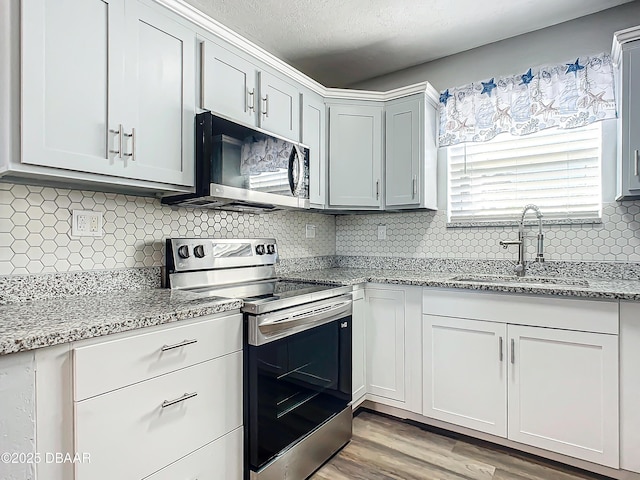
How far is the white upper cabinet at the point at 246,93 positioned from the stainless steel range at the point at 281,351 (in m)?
0.70

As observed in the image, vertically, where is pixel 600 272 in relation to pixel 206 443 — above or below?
above

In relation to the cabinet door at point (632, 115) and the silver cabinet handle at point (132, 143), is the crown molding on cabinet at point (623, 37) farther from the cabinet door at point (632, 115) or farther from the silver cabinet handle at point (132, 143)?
the silver cabinet handle at point (132, 143)

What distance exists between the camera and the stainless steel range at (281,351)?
1544 mm

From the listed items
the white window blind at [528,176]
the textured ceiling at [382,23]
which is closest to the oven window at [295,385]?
the white window blind at [528,176]

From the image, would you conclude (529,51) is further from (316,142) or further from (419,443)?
(419,443)

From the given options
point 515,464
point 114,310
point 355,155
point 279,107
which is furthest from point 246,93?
point 515,464

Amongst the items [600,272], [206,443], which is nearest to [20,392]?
[206,443]

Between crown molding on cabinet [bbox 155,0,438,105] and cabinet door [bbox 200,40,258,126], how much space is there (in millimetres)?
68

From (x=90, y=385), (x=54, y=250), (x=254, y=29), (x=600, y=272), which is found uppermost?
(x=254, y=29)

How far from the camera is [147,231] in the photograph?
1875 millimetres

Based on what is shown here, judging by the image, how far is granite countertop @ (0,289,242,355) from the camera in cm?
98

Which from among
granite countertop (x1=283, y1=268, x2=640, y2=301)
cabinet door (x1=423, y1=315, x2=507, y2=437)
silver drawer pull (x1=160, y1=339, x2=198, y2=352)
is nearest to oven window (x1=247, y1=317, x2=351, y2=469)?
silver drawer pull (x1=160, y1=339, x2=198, y2=352)

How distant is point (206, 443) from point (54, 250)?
0.99 m

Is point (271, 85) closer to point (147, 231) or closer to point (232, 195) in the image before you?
point (232, 195)
